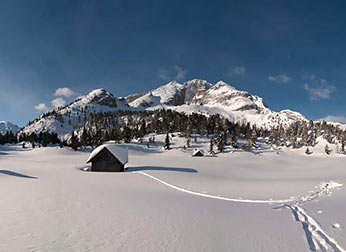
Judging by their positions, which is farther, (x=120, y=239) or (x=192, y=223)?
(x=192, y=223)

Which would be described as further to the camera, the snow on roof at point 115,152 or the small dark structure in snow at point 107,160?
the snow on roof at point 115,152

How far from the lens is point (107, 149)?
32.2 m

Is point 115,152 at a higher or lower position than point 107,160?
higher

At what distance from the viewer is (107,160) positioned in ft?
104

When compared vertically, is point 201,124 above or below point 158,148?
above

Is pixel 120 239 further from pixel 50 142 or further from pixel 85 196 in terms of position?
pixel 50 142

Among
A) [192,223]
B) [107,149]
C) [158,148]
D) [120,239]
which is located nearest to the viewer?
[120,239]

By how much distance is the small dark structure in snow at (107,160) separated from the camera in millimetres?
31359

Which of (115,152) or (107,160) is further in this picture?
(115,152)

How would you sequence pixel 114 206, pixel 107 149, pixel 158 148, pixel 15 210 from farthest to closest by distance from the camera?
pixel 158 148
pixel 107 149
pixel 114 206
pixel 15 210

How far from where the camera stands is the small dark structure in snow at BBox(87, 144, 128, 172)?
1235 inches

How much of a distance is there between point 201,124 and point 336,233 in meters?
110

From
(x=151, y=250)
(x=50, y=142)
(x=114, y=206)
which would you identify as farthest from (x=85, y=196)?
(x=50, y=142)

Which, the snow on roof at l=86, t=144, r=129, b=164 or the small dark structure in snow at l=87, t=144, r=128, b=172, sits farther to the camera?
the snow on roof at l=86, t=144, r=129, b=164
